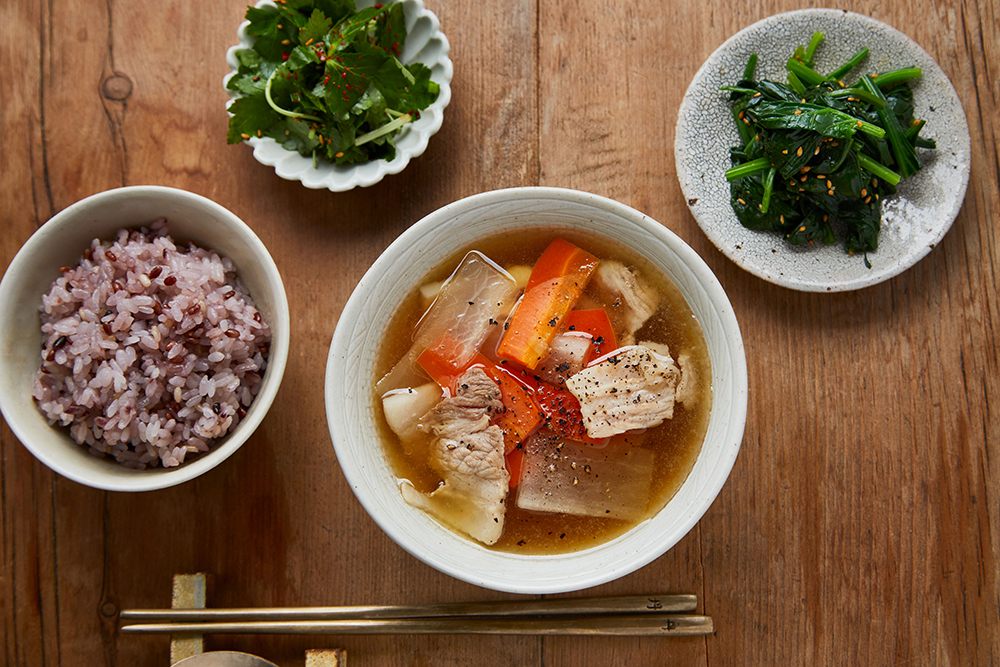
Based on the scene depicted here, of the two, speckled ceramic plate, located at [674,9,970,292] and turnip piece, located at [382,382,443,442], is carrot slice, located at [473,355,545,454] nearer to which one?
turnip piece, located at [382,382,443,442]

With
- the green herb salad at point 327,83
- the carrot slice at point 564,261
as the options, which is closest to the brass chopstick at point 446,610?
the carrot slice at point 564,261

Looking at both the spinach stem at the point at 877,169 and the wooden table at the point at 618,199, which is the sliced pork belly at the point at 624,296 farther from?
the spinach stem at the point at 877,169

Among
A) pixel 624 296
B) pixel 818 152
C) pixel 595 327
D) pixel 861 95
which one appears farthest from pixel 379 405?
pixel 861 95

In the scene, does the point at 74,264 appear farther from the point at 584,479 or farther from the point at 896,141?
the point at 896,141

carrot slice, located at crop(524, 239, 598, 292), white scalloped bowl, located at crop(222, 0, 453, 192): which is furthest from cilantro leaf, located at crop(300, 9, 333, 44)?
carrot slice, located at crop(524, 239, 598, 292)

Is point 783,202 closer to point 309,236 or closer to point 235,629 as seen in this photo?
point 309,236
